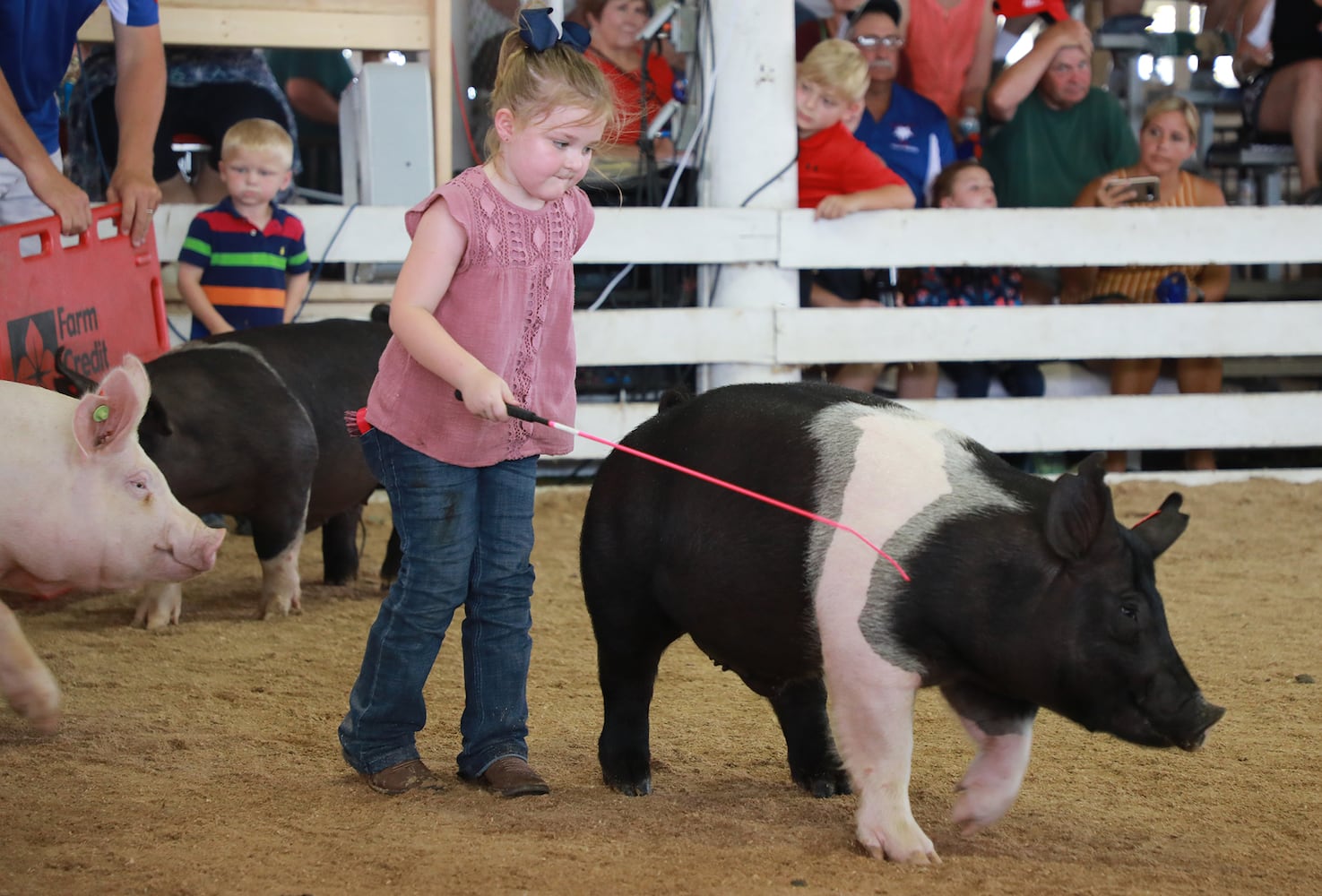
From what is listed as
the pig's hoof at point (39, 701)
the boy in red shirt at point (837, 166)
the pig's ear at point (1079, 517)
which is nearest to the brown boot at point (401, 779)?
the pig's hoof at point (39, 701)

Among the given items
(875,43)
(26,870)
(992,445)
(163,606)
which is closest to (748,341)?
(992,445)

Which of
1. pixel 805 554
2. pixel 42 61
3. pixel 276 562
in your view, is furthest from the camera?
pixel 276 562

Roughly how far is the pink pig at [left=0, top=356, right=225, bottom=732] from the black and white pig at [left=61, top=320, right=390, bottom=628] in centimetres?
94

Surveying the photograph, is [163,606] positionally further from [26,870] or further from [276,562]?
[26,870]

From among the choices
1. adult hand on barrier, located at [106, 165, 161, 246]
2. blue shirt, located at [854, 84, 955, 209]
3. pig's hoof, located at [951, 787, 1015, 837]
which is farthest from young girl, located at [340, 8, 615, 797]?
blue shirt, located at [854, 84, 955, 209]

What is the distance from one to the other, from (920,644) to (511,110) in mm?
1282

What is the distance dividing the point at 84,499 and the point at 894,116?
4.79 meters

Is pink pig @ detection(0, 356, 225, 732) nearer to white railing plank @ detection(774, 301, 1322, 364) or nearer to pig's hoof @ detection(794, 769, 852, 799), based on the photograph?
pig's hoof @ detection(794, 769, 852, 799)

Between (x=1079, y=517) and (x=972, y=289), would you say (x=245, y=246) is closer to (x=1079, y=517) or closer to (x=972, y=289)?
(x=972, y=289)

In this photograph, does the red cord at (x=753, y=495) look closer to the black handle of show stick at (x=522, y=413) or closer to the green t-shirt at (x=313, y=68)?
the black handle of show stick at (x=522, y=413)

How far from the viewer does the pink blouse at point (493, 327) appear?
9.15 ft

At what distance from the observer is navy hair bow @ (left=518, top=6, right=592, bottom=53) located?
2.73m

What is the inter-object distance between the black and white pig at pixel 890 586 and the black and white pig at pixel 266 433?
1.88 m

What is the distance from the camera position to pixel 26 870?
2.40 meters
